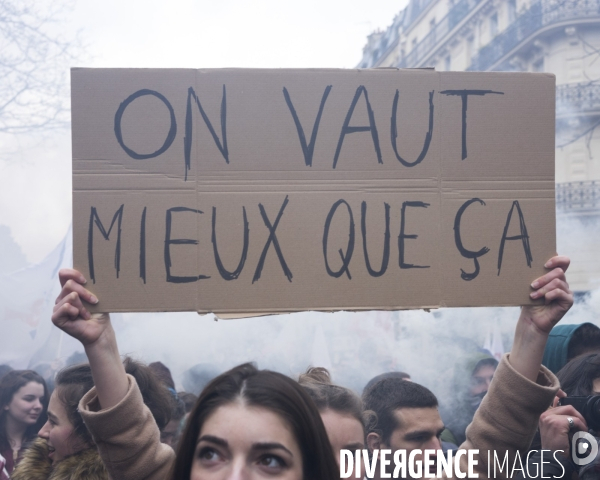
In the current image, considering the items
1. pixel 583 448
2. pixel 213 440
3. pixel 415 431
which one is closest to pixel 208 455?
pixel 213 440

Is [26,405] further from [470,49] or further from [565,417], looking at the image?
[470,49]

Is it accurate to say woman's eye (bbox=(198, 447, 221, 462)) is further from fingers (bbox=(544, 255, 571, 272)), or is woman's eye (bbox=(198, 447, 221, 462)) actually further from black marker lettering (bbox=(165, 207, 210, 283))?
fingers (bbox=(544, 255, 571, 272))

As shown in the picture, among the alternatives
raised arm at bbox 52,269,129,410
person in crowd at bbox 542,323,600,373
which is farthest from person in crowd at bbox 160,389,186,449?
raised arm at bbox 52,269,129,410

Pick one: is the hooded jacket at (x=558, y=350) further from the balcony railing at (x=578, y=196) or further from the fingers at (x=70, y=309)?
the balcony railing at (x=578, y=196)

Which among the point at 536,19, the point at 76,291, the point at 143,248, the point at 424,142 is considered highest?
the point at 536,19

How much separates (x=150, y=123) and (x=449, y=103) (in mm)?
769

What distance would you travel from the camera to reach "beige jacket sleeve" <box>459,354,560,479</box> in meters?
1.99

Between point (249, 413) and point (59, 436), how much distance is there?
1293 millimetres

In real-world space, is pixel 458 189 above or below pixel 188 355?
above

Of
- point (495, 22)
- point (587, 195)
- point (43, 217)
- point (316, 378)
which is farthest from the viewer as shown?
point (495, 22)

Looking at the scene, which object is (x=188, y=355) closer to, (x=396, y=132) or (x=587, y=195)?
(x=396, y=132)

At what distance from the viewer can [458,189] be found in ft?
6.85

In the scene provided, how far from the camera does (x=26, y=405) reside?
472 centimetres

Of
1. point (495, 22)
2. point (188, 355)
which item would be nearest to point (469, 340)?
point (188, 355)
